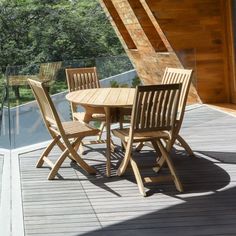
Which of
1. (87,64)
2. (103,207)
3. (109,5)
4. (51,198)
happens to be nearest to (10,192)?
(51,198)

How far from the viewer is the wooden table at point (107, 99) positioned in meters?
3.99

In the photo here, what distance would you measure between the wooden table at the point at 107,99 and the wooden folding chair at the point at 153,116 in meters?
0.28

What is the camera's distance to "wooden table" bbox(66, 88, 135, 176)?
3985 millimetres

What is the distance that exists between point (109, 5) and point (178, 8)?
2.20 meters

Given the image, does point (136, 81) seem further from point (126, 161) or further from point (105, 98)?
point (126, 161)

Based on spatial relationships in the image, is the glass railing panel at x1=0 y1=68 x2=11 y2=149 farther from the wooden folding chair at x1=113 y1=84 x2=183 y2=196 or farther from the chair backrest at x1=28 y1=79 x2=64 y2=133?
the wooden folding chair at x1=113 y1=84 x2=183 y2=196

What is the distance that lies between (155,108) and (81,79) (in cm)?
199

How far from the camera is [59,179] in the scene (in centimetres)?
403

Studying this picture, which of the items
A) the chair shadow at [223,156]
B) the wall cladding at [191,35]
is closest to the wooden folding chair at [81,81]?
the chair shadow at [223,156]

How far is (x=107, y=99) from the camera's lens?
4.22m

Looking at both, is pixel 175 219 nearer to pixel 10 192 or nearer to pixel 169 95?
pixel 169 95

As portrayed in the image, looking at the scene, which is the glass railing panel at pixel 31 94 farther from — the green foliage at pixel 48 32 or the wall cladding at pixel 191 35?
the green foliage at pixel 48 32

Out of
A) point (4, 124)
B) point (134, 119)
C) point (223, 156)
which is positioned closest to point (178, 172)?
point (223, 156)

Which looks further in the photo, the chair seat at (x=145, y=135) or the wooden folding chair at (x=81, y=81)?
the wooden folding chair at (x=81, y=81)
